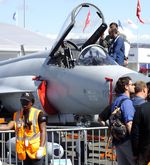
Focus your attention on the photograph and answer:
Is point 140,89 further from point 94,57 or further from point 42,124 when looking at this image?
point 94,57

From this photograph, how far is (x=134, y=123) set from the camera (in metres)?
5.14

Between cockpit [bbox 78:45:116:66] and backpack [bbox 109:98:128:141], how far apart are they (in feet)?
13.4

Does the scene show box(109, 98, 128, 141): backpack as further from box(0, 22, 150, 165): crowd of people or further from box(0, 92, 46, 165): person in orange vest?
box(0, 92, 46, 165): person in orange vest

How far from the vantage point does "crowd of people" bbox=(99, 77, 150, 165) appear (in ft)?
16.8

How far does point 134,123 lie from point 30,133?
70.5 inches

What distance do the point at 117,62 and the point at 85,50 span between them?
92cm

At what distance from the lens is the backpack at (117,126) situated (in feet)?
19.4

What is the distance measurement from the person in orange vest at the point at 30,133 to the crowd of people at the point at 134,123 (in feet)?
3.19

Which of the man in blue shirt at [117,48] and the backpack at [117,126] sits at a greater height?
the man in blue shirt at [117,48]

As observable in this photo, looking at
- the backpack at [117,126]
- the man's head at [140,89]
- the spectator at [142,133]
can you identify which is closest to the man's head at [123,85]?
the man's head at [140,89]

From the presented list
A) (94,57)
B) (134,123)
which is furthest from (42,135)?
(94,57)

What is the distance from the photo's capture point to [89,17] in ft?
37.0

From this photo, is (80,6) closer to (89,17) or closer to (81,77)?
(89,17)

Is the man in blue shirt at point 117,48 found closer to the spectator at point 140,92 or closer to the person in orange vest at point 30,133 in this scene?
the spectator at point 140,92
